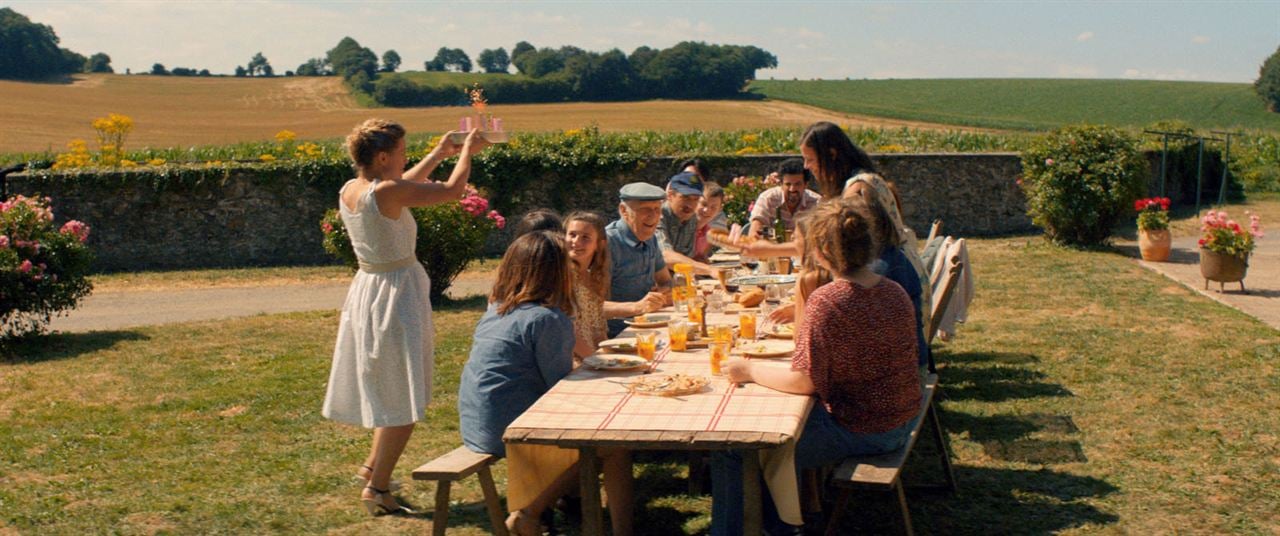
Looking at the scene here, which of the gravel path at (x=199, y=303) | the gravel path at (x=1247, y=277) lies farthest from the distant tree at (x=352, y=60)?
the gravel path at (x=1247, y=277)

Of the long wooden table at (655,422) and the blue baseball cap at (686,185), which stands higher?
the blue baseball cap at (686,185)

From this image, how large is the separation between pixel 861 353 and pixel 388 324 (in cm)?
197

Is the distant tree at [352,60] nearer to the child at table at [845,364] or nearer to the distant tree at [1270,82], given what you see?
the distant tree at [1270,82]

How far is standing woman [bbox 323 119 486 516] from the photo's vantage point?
4934mm

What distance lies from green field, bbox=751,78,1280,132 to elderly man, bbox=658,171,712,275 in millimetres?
40559

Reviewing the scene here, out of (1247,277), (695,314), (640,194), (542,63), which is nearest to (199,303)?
(640,194)

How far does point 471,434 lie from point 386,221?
97 cm

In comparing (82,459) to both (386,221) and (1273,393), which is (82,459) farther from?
(1273,393)

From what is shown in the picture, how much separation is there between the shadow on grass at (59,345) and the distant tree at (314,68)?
54691 mm

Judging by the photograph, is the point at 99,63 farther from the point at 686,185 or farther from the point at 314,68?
the point at 686,185

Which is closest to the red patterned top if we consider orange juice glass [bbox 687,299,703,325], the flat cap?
orange juice glass [bbox 687,299,703,325]

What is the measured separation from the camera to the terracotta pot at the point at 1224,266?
12.1m

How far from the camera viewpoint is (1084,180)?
1605 centimetres

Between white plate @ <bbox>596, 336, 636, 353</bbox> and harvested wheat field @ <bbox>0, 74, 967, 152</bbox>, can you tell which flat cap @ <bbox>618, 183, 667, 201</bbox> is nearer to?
white plate @ <bbox>596, 336, 636, 353</bbox>
